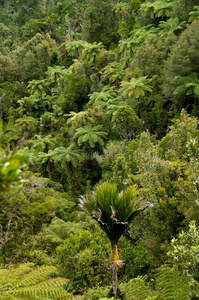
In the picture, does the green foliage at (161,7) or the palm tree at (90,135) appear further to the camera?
the green foliage at (161,7)

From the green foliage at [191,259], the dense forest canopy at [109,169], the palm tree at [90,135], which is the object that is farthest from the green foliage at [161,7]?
the green foliage at [191,259]

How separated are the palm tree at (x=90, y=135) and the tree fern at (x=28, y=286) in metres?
8.40

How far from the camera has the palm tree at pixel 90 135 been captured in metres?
12.4

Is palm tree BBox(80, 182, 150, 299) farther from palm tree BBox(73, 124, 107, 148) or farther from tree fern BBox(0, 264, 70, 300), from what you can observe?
palm tree BBox(73, 124, 107, 148)

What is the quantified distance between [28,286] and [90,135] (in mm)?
9005

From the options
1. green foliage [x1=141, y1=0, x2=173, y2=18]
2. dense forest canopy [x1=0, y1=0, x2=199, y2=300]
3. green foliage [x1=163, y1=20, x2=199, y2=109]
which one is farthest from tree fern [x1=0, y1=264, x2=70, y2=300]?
green foliage [x1=141, y1=0, x2=173, y2=18]

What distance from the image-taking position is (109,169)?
37.3 feet

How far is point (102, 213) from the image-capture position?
3549 millimetres

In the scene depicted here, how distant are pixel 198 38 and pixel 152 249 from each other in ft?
28.5

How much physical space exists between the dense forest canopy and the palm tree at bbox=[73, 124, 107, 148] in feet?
0.18

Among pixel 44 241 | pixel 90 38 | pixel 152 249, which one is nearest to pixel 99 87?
pixel 90 38

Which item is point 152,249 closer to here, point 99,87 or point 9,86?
point 99,87

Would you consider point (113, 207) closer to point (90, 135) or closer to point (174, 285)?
point (174, 285)

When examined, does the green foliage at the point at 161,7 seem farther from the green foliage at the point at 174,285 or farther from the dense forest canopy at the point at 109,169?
the green foliage at the point at 174,285
